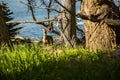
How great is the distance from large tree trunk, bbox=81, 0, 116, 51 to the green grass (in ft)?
4.79

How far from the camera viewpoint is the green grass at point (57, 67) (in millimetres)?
5586

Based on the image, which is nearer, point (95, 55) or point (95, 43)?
point (95, 55)

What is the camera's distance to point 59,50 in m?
7.66

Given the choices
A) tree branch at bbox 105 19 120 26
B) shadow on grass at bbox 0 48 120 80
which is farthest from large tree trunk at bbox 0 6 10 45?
shadow on grass at bbox 0 48 120 80

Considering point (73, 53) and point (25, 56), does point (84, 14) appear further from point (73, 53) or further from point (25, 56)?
point (25, 56)

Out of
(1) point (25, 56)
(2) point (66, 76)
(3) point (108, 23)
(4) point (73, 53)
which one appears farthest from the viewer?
(3) point (108, 23)

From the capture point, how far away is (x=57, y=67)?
6.11 meters

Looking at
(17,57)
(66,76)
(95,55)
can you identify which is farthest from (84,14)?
(66,76)

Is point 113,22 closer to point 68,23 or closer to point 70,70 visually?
point 70,70

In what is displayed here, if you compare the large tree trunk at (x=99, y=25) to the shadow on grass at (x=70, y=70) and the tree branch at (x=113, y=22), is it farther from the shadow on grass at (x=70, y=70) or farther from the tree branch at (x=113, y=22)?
the shadow on grass at (x=70, y=70)

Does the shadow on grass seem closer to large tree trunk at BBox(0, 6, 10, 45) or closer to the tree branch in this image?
the tree branch

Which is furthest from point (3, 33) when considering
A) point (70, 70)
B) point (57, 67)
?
point (70, 70)

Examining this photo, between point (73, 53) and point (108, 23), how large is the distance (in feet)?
4.10

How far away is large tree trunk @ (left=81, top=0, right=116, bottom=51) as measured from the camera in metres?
8.21
